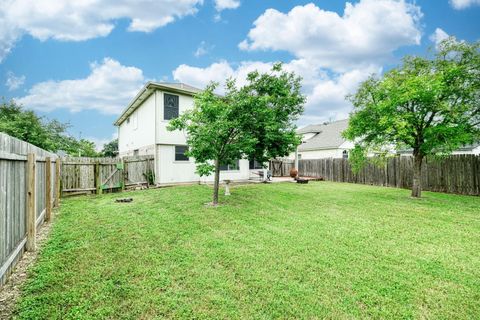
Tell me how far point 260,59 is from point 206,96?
14.4m

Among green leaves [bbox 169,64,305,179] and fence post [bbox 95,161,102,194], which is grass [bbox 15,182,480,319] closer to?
green leaves [bbox 169,64,305,179]

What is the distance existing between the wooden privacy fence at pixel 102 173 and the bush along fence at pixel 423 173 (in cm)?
1251

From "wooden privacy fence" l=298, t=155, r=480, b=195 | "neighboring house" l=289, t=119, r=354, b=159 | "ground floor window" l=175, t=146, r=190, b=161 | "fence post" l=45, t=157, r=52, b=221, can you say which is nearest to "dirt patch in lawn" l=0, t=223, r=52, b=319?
"fence post" l=45, t=157, r=52, b=221

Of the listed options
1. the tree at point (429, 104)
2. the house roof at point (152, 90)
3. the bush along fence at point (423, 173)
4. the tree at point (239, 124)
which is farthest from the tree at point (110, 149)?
the tree at point (429, 104)

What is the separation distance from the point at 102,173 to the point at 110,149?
24.3m

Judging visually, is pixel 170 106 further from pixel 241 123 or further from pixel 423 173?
pixel 423 173

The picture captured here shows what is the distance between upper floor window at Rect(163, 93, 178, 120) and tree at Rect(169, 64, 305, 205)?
6.00 meters

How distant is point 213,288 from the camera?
3170mm

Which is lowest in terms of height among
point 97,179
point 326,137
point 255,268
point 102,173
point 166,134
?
point 255,268

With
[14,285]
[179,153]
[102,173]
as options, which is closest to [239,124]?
[14,285]

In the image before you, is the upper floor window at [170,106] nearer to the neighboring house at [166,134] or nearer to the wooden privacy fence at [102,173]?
the neighboring house at [166,134]

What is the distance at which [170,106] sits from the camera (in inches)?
579

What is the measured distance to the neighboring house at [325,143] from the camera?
1017 inches

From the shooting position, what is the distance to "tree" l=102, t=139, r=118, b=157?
32.2 metres
